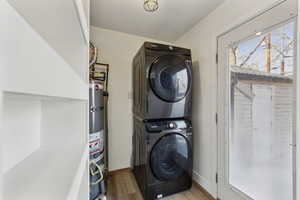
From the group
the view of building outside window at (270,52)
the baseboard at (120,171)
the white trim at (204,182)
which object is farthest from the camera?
the baseboard at (120,171)

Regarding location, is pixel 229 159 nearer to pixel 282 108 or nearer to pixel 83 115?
pixel 282 108

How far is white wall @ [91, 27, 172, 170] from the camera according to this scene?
238cm

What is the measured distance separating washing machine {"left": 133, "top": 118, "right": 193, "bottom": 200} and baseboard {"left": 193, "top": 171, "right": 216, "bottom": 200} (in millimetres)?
187

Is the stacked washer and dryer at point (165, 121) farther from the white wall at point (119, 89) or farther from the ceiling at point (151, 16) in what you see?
the white wall at point (119, 89)

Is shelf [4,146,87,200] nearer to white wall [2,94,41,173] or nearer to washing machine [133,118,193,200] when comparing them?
white wall [2,94,41,173]

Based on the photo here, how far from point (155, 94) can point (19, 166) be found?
128 cm

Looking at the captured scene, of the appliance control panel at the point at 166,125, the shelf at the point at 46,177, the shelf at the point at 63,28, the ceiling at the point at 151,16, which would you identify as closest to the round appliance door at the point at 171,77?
the appliance control panel at the point at 166,125

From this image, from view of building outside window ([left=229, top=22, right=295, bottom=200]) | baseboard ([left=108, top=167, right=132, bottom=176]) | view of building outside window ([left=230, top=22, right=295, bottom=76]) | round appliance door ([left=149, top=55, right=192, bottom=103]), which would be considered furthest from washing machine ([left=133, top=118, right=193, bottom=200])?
view of building outside window ([left=230, top=22, right=295, bottom=76])

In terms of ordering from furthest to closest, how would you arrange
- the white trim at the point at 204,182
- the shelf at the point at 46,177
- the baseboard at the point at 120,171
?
the baseboard at the point at 120,171
the white trim at the point at 204,182
the shelf at the point at 46,177

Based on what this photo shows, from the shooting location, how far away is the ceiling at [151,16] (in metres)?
1.70

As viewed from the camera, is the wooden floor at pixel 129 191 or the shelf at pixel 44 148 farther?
the wooden floor at pixel 129 191

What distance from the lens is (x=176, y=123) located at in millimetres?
1784

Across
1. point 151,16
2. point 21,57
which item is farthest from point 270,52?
point 21,57

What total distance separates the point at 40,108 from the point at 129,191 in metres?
1.66
